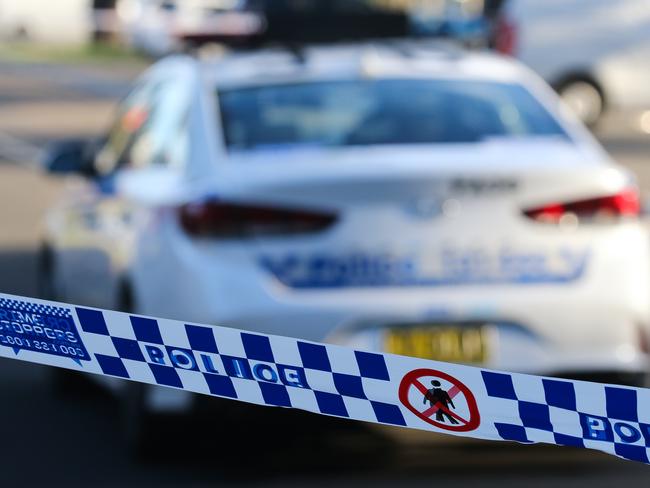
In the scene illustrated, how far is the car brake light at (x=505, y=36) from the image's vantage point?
2488 cm

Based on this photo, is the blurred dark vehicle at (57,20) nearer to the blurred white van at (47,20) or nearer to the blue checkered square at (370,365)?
the blurred white van at (47,20)

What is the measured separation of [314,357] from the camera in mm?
3428

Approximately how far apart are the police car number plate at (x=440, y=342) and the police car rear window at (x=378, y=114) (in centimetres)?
90

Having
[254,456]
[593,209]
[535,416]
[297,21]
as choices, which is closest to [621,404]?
[535,416]

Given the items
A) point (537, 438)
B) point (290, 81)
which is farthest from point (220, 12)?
point (537, 438)

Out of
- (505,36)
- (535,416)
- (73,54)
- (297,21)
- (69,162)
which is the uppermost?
(535,416)

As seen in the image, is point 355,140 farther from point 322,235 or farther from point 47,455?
point 47,455

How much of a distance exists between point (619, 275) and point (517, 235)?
39 centimetres

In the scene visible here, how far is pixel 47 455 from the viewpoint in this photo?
271 inches

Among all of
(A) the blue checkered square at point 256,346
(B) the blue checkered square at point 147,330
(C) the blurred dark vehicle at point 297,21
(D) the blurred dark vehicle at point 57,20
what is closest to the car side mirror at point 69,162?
(C) the blurred dark vehicle at point 297,21

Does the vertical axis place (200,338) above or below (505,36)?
above

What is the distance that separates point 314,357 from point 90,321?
1.54ft

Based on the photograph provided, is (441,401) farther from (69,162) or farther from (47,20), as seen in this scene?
(47,20)

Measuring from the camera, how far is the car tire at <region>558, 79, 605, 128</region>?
82.0 ft
